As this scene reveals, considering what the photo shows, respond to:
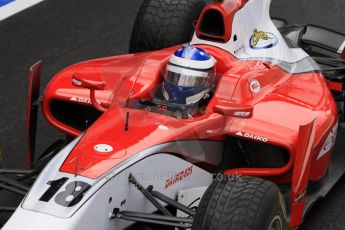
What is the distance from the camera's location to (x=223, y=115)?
388cm

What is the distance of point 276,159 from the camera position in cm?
412

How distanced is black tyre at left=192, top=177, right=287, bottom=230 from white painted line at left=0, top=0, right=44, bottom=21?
4.59m

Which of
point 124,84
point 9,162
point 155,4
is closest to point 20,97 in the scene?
point 9,162

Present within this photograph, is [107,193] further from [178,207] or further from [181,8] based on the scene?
[181,8]

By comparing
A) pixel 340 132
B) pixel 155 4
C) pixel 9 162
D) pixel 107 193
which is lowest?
pixel 9 162

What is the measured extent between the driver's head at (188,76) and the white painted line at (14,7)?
379cm

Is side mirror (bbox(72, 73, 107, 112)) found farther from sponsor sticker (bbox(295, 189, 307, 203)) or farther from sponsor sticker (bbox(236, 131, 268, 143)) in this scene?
sponsor sticker (bbox(295, 189, 307, 203))

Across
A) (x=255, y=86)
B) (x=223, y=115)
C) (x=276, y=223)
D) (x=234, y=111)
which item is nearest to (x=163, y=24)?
(x=255, y=86)

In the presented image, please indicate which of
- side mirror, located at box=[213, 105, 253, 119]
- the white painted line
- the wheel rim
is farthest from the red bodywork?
the white painted line

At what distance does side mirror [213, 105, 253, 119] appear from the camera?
3674mm

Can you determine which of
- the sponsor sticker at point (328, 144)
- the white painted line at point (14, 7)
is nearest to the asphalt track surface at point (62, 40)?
the white painted line at point (14, 7)

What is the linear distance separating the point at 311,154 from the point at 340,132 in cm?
127

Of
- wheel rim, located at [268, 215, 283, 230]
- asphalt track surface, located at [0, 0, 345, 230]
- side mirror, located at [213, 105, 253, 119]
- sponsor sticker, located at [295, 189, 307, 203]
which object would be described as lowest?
asphalt track surface, located at [0, 0, 345, 230]

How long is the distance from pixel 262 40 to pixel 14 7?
373 cm
